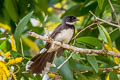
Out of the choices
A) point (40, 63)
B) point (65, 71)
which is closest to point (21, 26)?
point (40, 63)

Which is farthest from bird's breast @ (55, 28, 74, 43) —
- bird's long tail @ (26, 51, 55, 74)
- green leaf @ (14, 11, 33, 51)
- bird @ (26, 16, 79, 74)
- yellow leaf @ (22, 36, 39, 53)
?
yellow leaf @ (22, 36, 39, 53)


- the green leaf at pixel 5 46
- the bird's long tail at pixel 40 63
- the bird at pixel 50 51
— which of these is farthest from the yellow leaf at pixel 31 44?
the bird's long tail at pixel 40 63

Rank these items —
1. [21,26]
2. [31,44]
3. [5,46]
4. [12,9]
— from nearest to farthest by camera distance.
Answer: [21,26], [5,46], [12,9], [31,44]

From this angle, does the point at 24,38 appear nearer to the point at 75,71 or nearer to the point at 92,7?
the point at 92,7

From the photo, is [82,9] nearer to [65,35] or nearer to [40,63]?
[65,35]

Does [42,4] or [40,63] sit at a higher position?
[42,4]

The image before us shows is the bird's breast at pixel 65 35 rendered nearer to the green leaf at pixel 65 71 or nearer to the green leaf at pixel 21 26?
the green leaf at pixel 65 71

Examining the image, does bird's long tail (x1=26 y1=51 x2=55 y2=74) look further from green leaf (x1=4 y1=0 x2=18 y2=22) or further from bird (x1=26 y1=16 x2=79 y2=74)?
green leaf (x1=4 y1=0 x2=18 y2=22)

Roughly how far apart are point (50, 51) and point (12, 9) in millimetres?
730

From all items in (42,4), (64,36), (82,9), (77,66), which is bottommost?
(77,66)

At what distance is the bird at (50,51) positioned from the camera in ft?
8.68

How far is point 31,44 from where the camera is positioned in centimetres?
378

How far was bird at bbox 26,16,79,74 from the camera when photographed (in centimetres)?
265

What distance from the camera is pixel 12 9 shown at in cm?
335
